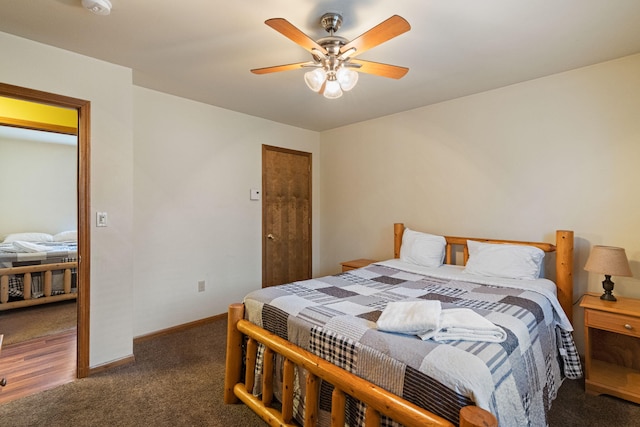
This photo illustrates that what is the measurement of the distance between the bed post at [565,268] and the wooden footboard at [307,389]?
6.56 ft

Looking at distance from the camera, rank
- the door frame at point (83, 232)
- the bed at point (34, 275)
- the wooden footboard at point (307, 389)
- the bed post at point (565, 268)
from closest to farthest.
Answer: the wooden footboard at point (307, 389)
the door frame at point (83, 232)
the bed post at point (565, 268)
the bed at point (34, 275)

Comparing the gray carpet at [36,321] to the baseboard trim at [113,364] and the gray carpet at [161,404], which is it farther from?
the gray carpet at [161,404]

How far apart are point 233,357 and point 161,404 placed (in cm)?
Result: 54

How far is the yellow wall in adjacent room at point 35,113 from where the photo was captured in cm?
323

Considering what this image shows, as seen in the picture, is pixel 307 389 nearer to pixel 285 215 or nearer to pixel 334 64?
pixel 334 64

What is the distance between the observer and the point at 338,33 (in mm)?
1945

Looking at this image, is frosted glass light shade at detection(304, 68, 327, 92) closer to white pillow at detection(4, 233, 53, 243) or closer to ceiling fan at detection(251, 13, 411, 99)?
ceiling fan at detection(251, 13, 411, 99)

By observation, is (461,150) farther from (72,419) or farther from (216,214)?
(72,419)

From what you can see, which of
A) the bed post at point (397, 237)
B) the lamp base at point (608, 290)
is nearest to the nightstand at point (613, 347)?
the lamp base at point (608, 290)

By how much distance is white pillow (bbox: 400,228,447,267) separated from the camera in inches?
117

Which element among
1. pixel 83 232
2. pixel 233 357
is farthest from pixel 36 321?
pixel 233 357

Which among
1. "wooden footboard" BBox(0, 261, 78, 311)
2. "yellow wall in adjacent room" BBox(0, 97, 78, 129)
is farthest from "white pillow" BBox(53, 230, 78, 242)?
"yellow wall in adjacent room" BBox(0, 97, 78, 129)

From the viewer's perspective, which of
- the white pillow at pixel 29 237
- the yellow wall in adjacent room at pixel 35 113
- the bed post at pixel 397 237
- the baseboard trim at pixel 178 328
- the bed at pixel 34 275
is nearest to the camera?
the baseboard trim at pixel 178 328

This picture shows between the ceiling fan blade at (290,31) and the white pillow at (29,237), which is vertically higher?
the ceiling fan blade at (290,31)
